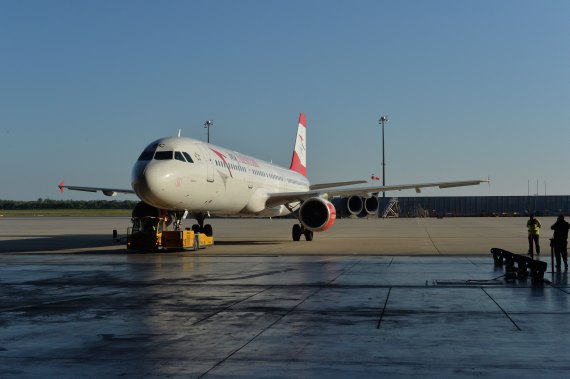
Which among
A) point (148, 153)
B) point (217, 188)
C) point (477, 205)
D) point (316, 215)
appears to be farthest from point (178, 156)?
point (477, 205)

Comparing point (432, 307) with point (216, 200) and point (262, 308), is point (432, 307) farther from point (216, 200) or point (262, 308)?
point (216, 200)

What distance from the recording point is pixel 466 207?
346 feet

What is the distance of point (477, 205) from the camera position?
105750 millimetres

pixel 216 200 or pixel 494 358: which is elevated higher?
pixel 216 200

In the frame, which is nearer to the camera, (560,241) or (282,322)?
(282,322)

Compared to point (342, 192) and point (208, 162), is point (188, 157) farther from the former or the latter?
point (342, 192)

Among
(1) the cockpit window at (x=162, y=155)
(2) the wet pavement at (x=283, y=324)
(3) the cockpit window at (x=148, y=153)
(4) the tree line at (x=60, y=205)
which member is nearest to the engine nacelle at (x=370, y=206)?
(1) the cockpit window at (x=162, y=155)

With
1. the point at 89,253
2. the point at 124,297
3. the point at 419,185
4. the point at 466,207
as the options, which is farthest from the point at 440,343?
the point at 466,207

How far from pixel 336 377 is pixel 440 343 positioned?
207 cm

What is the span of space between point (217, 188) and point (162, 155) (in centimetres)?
344

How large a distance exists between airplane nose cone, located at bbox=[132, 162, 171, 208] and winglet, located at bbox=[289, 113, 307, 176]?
24.6m

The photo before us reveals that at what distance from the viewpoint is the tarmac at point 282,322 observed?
7.07 m

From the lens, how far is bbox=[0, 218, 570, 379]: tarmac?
7.07 metres

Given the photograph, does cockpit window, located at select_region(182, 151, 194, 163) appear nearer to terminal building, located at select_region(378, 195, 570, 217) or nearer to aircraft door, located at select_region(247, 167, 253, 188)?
aircraft door, located at select_region(247, 167, 253, 188)
